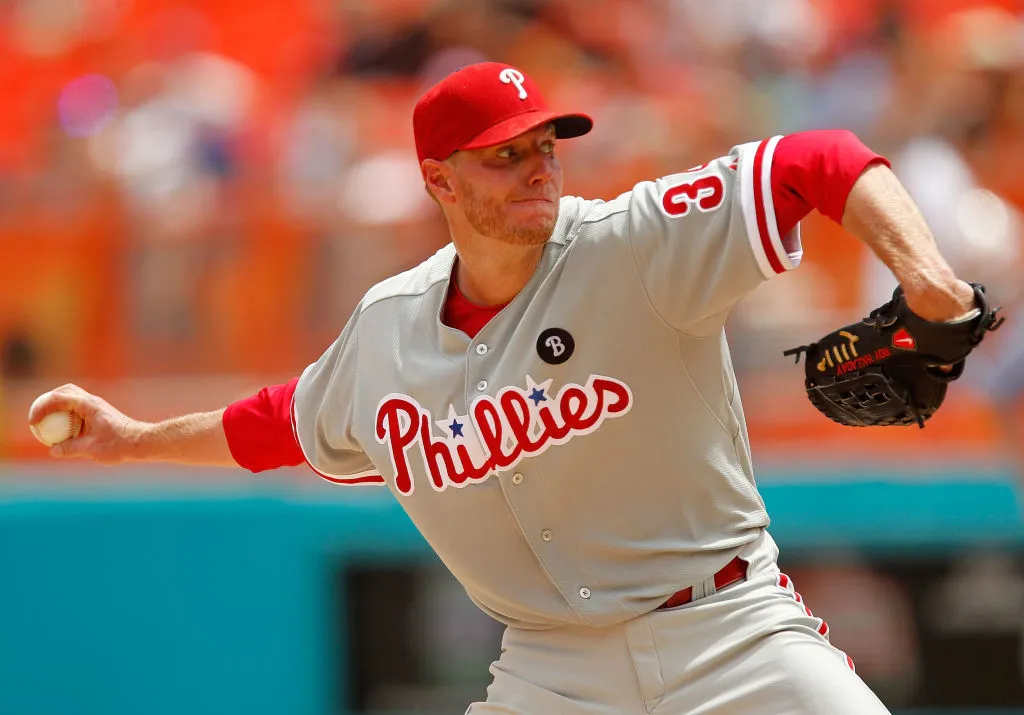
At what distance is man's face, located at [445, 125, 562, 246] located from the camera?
3037 millimetres

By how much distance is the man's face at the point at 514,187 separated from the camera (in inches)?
120

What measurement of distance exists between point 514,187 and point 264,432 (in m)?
0.93

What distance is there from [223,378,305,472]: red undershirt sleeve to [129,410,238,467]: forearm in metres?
0.03

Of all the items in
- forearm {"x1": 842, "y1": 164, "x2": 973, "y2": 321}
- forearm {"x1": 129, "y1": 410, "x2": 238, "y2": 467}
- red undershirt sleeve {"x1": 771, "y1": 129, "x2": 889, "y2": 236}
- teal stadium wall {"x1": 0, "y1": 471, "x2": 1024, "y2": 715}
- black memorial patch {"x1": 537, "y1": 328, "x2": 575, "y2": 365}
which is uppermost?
red undershirt sleeve {"x1": 771, "y1": 129, "x2": 889, "y2": 236}

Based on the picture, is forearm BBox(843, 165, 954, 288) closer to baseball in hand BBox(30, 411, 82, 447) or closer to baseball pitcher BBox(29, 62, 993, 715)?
baseball pitcher BBox(29, 62, 993, 715)

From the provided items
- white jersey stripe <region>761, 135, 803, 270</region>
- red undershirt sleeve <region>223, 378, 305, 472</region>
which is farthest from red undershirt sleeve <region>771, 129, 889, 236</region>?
red undershirt sleeve <region>223, 378, 305, 472</region>

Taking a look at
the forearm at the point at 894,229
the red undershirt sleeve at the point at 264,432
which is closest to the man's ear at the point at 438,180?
the red undershirt sleeve at the point at 264,432

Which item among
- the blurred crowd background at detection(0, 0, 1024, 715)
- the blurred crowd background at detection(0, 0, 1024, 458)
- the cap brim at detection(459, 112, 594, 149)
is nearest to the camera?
the cap brim at detection(459, 112, 594, 149)

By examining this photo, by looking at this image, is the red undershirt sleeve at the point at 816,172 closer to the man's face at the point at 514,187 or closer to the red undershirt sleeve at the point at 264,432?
the man's face at the point at 514,187

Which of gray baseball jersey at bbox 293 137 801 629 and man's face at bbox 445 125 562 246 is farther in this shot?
man's face at bbox 445 125 562 246

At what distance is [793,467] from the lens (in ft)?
19.9

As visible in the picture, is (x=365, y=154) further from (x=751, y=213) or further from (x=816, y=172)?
(x=816, y=172)

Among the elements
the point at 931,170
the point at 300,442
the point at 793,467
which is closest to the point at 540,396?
the point at 300,442

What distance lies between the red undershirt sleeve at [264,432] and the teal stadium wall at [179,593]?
8.49ft
